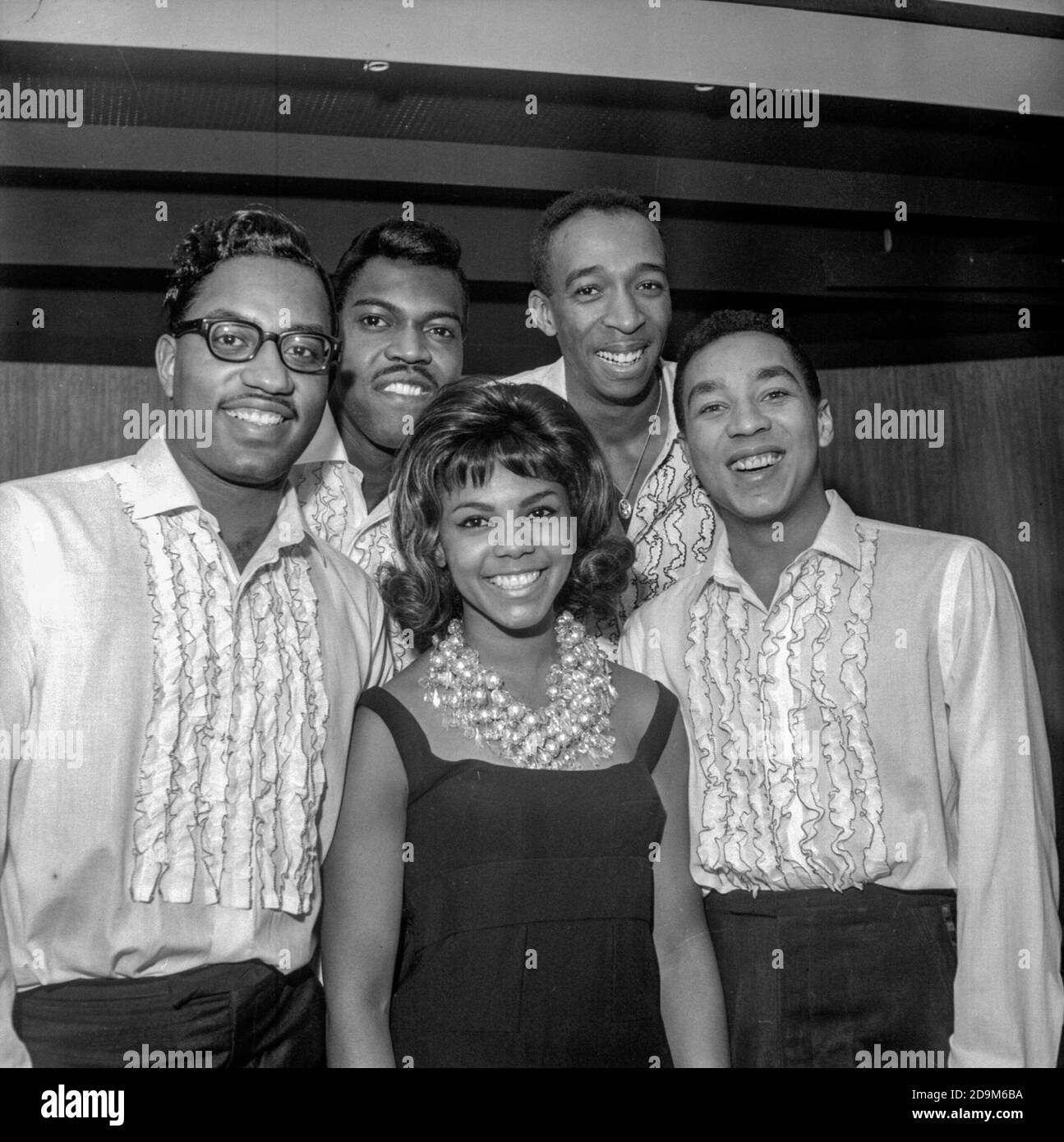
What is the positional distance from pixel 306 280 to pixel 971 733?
4.86ft

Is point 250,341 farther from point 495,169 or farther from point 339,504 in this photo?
point 495,169

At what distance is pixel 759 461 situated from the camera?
7.77ft

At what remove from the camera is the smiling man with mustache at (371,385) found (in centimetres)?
247

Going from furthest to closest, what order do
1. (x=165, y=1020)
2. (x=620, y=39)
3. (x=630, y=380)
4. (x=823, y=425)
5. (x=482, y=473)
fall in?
(x=620, y=39) → (x=630, y=380) → (x=823, y=425) → (x=482, y=473) → (x=165, y=1020)

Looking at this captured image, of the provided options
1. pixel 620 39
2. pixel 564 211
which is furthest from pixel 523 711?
pixel 620 39

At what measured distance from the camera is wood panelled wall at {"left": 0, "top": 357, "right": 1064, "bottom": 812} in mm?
2463

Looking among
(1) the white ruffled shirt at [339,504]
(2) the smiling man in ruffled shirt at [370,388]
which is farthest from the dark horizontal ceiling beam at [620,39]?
(1) the white ruffled shirt at [339,504]

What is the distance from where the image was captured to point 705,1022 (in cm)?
216

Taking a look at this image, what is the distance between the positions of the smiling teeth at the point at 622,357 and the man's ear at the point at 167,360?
85 centimetres

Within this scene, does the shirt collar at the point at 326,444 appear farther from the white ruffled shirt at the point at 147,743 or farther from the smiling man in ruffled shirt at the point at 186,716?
the white ruffled shirt at the point at 147,743

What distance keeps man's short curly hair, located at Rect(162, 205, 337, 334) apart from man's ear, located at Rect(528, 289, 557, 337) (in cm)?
46

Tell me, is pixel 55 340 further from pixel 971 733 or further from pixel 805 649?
pixel 971 733

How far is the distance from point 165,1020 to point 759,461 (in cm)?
145
